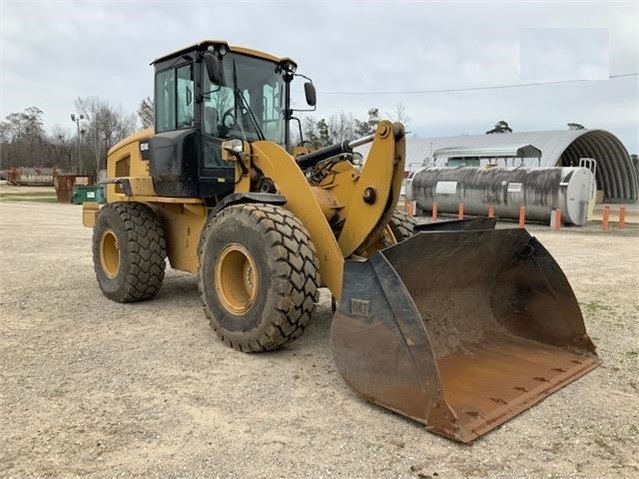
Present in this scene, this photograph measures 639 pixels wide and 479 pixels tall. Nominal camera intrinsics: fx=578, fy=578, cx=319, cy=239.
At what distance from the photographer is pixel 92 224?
778 centimetres

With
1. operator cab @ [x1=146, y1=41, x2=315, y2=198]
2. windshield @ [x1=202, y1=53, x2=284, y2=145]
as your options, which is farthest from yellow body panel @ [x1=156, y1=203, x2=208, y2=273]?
windshield @ [x1=202, y1=53, x2=284, y2=145]

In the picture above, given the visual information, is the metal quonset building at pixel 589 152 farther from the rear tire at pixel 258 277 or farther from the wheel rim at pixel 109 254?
the rear tire at pixel 258 277

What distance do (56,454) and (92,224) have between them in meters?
5.19

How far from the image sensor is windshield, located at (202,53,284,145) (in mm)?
5766

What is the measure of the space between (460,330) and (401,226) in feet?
5.19

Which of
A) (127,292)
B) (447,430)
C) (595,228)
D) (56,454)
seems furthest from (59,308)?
(595,228)

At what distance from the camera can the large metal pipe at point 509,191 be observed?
18.8 m

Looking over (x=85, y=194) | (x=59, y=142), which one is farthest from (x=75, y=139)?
(x=85, y=194)

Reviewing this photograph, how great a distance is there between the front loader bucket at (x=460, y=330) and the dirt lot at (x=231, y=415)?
16 centimetres

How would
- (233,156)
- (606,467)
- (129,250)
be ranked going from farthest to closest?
1. (129,250)
2. (233,156)
3. (606,467)

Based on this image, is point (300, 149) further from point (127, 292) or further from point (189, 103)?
point (127, 292)

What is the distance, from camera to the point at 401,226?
583 cm

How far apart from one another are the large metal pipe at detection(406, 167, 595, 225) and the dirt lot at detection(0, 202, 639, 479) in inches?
547

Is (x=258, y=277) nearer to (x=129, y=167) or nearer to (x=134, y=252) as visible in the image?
(x=134, y=252)
